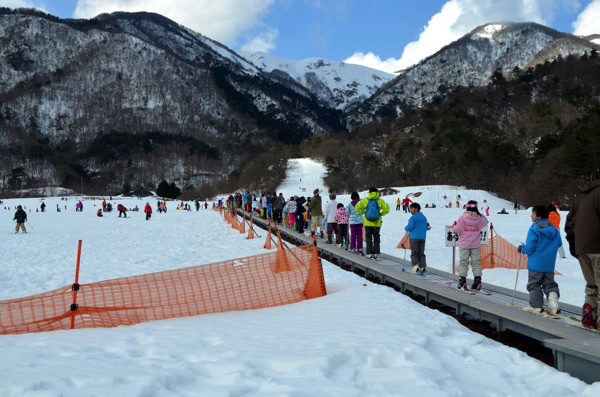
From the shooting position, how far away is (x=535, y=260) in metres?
6.00

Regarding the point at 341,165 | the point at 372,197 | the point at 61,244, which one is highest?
the point at 341,165

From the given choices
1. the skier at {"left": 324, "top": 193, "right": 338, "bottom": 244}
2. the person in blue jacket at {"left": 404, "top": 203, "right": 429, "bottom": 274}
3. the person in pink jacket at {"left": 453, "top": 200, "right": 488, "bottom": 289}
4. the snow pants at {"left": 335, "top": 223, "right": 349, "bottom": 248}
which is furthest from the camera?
the skier at {"left": 324, "top": 193, "right": 338, "bottom": 244}

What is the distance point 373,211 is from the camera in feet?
36.3

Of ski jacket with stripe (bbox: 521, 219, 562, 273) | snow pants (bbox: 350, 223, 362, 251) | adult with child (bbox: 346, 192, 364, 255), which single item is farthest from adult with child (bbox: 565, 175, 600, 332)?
snow pants (bbox: 350, 223, 362, 251)

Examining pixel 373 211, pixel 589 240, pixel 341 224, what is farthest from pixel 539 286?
pixel 341 224

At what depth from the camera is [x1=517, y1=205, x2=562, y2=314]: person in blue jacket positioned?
235 inches

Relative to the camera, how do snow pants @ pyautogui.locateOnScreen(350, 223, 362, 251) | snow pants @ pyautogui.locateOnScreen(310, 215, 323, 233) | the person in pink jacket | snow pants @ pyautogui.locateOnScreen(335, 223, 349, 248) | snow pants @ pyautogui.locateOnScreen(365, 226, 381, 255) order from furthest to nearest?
1. snow pants @ pyautogui.locateOnScreen(310, 215, 323, 233)
2. snow pants @ pyautogui.locateOnScreen(335, 223, 349, 248)
3. snow pants @ pyautogui.locateOnScreen(350, 223, 362, 251)
4. snow pants @ pyautogui.locateOnScreen(365, 226, 381, 255)
5. the person in pink jacket

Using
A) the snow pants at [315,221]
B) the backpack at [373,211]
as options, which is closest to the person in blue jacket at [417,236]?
the backpack at [373,211]

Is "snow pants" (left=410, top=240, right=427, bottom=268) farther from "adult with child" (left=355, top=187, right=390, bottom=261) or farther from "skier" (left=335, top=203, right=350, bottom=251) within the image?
"skier" (left=335, top=203, right=350, bottom=251)

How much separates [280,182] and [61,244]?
3008 inches

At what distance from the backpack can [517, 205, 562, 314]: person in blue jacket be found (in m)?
5.10

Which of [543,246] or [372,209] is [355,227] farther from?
[543,246]

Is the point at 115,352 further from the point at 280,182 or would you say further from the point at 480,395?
Result: the point at 280,182

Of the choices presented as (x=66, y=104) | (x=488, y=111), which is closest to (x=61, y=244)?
(x=488, y=111)
